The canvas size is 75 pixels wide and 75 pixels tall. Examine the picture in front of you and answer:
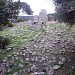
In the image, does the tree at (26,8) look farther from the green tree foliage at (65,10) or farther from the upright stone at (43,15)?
the green tree foliage at (65,10)

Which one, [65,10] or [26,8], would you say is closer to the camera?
[65,10]

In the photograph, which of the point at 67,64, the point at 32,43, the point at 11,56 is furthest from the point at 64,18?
the point at 32,43

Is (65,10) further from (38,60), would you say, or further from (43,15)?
(43,15)

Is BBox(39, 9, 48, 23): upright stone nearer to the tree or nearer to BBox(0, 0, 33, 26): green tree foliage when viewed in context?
the tree

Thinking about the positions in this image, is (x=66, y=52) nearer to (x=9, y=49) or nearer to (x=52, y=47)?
(x=52, y=47)

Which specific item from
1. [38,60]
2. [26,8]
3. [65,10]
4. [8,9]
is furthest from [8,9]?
[26,8]

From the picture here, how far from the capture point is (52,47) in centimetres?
959

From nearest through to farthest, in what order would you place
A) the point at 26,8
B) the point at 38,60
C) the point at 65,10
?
the point at 65,10 → the point at 38,60 → the point at 26,8

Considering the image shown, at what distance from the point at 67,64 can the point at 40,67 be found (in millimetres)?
1021

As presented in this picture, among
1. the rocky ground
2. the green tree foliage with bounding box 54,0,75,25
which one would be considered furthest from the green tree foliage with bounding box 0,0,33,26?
the rocky ground

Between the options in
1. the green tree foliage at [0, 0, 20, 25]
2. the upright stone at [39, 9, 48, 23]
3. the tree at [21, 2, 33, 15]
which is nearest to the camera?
the green tree foliage at [0, 0, 20, 25]

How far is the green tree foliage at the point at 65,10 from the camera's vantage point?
21.6 ft

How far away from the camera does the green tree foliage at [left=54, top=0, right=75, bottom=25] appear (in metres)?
6.59

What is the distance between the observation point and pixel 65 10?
686 centimetres
